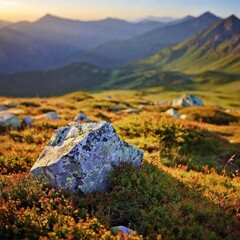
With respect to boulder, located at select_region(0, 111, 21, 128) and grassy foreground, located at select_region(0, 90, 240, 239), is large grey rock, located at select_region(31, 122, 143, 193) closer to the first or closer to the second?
grassy foreground, located at select_region(0, 90, 240, 239)

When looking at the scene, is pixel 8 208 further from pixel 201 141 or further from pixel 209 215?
pixel 201 141

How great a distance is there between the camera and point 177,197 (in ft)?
33.4

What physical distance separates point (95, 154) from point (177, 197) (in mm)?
2864

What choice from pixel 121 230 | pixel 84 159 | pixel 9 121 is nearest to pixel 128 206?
pixel 121 230

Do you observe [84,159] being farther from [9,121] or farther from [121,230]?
[9,121]

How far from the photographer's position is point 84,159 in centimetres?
1067

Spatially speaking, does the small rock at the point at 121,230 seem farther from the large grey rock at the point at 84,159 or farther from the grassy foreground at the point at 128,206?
the large grey rock at the point at 84,159

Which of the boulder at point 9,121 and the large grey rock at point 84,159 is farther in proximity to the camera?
the boulder at point 9,121

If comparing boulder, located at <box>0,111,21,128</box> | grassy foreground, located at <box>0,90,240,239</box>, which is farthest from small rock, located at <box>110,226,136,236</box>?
boulder, located at <box>0,111,21,128</box>

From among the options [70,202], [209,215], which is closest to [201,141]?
[209,215]

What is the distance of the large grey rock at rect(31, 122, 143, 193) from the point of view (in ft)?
34.4

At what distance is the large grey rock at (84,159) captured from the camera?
10.5m

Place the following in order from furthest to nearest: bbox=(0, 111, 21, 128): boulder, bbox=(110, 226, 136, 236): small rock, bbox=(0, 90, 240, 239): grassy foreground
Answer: bbox=(0, 111, 21, 128): boulder < bbox=(0, 90, 240, 239): grassy foreground < bbox=(110, 226, 136, 236): small rock

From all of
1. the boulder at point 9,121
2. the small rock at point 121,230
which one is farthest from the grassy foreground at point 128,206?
the boulder at point 9,121
